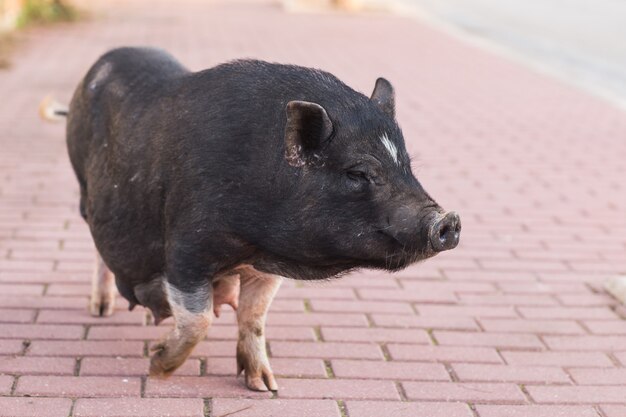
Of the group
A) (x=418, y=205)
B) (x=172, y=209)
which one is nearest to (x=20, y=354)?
(x=172, y=209)

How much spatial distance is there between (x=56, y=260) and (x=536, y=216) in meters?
3.12

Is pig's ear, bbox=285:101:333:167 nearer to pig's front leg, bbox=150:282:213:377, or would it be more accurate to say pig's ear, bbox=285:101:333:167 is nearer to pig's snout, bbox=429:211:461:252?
pig's snout, bbox=429:211:461:252

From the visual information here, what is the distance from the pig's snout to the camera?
9.96ft

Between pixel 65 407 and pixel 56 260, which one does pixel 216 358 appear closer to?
pixel 65 407

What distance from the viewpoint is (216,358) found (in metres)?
4.16

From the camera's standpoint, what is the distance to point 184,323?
360 cm

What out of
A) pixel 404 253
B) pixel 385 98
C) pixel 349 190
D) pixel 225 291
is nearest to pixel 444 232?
pixel 404 253

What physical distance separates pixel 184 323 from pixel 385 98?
106cm

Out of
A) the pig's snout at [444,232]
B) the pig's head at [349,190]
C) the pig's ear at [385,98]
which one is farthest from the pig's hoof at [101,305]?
the pig's snout at [444,232]

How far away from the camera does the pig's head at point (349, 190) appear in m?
3.19

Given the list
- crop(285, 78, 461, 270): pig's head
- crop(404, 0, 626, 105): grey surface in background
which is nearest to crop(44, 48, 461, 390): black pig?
crop(285, 78, 461, 270): pig's head

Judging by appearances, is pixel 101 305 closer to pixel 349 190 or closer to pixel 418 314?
pixel 418 314

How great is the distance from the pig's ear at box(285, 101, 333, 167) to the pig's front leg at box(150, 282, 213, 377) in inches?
24.5

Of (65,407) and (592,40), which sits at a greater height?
(65,407)
